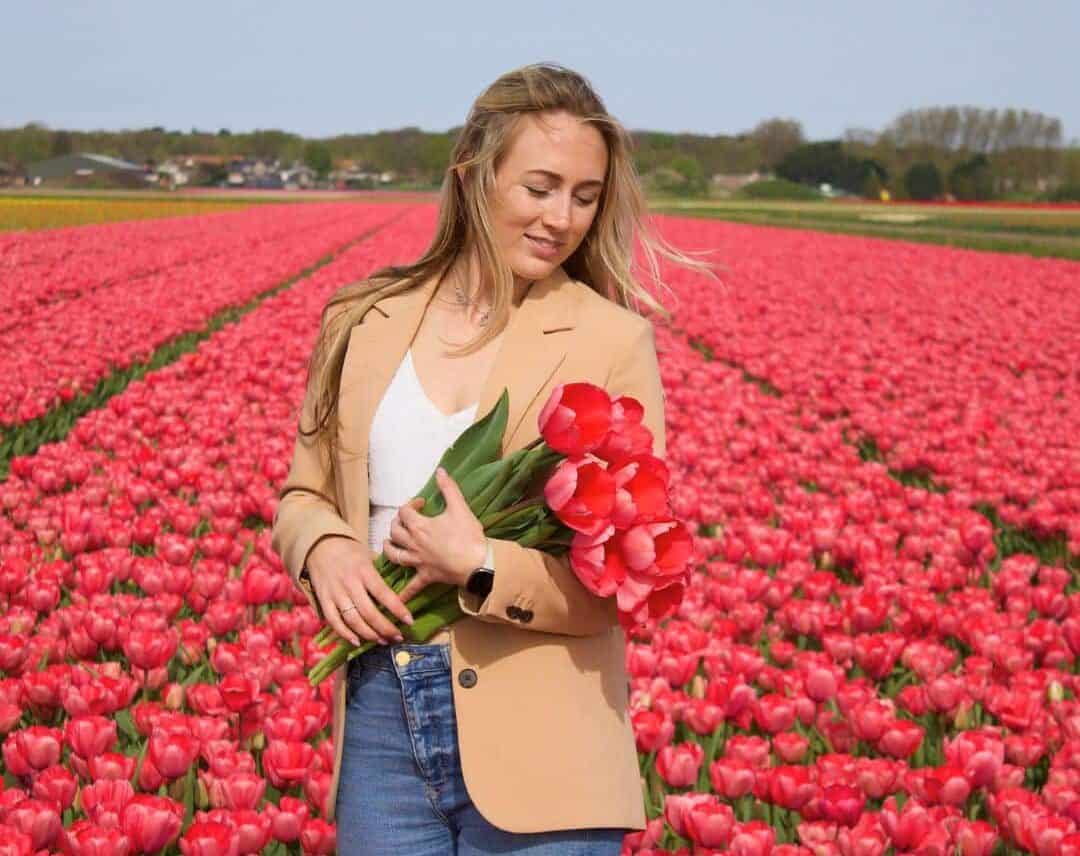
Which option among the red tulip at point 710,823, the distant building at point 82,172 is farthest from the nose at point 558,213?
the distant building at point 82,172

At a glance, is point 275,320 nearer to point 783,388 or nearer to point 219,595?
point 783,388

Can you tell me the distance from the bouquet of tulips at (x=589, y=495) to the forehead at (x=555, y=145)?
41 centimetres

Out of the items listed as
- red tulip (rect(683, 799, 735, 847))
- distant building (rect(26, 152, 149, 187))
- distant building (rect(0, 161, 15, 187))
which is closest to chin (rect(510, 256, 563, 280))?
red tulip (rect(683, 799, 735, 847))

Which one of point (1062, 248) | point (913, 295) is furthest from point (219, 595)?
point (1062, 248)

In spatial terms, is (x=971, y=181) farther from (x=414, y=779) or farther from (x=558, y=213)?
(x=414, y=779)

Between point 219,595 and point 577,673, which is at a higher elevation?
point 577,673

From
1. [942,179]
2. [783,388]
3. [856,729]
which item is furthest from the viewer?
[942,179]

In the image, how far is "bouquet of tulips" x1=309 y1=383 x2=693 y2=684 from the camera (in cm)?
164

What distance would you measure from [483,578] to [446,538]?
78 mm

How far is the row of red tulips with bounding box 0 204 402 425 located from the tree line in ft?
232

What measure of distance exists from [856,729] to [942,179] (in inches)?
4061

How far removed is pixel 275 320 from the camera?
10.8 meters

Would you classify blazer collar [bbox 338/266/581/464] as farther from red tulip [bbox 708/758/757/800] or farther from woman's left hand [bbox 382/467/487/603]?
red tulip [bbox 708/758/757/800]

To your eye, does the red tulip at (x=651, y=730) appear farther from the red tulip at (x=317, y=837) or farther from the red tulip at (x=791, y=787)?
the red tulip at (x=317, y=837)
